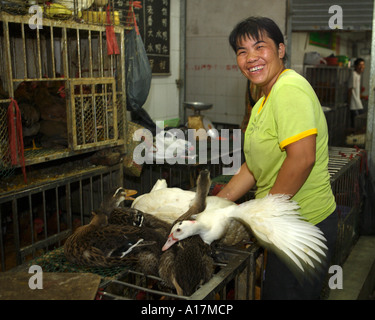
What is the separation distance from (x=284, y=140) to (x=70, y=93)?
2.75 meters

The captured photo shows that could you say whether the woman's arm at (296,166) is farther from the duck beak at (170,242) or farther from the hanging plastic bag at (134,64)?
the hanging plastic bag at (134,64)

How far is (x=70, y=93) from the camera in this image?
3.83m

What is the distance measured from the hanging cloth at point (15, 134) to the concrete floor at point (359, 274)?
3.07 metres

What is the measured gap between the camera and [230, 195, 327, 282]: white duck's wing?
1.53 metres

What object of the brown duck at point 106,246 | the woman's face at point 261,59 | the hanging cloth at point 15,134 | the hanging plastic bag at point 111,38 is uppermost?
the hanging plastic bag at point 111,38

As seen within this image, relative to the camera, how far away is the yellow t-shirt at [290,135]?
1.64 m

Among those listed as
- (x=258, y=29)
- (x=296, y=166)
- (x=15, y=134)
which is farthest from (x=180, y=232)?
(x=15, y=134)

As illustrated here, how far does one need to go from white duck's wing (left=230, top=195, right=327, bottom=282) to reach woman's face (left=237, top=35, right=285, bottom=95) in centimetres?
60

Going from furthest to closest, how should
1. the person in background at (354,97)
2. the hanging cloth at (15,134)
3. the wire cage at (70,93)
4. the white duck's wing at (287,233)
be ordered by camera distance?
the person in background at (354,97), the wire cage at (70,93), the hanging cloth at (15,134), the white duck's wing at (287,233)

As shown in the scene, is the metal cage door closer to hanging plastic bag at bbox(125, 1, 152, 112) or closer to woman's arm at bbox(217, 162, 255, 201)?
hanging plastic bag at bbox(125, 1, 152, 112)

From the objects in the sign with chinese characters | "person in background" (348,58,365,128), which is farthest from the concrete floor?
"person in background" (348,58,365,128)

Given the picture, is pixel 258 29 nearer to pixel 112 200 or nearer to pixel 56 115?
pixel 112 200

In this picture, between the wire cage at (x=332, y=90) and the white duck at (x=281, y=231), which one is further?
the wire cage at (x=332, y=90)

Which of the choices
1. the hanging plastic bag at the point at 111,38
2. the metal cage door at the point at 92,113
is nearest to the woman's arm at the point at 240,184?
the metal cage door at the point at 92,113
